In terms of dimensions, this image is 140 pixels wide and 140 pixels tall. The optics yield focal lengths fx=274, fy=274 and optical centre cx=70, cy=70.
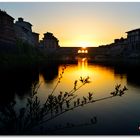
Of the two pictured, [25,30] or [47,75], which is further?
[25,30]

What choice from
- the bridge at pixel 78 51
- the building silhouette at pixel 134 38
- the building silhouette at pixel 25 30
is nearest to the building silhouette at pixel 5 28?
the building silhouette at pixel 25 30

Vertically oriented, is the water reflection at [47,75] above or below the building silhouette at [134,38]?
below

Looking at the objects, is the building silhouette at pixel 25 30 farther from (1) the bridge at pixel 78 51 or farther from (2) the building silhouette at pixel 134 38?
(2) the building silhouette at pixel 134 38

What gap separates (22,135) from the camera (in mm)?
6590

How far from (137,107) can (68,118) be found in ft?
15.8

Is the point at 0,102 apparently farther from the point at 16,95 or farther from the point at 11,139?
the point at 11,139

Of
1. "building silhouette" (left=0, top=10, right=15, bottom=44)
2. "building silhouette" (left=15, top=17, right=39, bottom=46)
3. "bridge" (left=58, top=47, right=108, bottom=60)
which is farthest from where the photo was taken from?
"bridge" (left=58, top=47, right=108, bottom=60)

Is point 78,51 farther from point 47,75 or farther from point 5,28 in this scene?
point 47,75

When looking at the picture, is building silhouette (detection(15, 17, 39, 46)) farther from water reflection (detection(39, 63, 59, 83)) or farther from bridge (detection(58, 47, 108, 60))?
water reflection (detection(39, 63, 59, 83))

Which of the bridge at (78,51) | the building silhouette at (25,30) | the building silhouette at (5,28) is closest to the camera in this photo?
the building silhouette at (5,28)

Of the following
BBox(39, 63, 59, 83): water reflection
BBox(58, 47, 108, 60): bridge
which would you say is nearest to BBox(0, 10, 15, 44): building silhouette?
BBox(39, 63, 59, 83): water reflection

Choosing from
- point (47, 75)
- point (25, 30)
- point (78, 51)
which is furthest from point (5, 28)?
point (78, 51)

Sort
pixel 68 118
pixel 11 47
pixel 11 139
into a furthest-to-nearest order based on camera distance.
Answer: pixel 11 47 → pixel 68 118 → pixel 11 139
